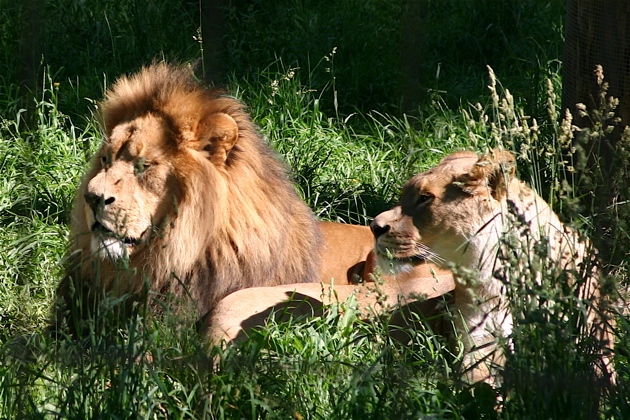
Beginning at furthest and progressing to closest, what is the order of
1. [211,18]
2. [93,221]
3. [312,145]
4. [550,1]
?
[550,1], [211,18], [312,145], [93,221]

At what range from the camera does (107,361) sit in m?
2.61

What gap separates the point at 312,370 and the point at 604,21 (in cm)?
258

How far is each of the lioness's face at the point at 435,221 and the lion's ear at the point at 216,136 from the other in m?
0.67

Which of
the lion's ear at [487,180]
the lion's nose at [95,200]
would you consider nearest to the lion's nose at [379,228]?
the lion's ear at [487,180]

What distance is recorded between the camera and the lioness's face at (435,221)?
3477 mm

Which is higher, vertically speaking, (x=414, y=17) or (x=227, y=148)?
(x=414, y=17)

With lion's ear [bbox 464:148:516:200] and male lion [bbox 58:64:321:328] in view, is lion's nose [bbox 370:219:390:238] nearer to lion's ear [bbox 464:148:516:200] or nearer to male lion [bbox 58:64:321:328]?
lion's ear [bbox 464:148:516:200]

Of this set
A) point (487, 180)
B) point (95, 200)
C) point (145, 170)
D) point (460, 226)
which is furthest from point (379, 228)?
point (95, 200)

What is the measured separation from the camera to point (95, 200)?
355 centimetres

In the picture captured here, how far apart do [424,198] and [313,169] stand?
178 cm

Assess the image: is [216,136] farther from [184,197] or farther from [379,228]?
[379,228]

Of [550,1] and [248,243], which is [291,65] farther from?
[248,243]

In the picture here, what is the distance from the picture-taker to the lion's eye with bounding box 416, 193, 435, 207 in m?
3.57

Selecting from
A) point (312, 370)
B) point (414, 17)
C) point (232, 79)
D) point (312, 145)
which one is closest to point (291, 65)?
point (232, 79)
